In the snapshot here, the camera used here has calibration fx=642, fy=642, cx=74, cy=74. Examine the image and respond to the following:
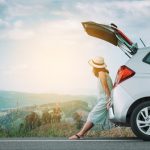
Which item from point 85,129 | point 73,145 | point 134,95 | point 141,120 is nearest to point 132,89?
point 134,95

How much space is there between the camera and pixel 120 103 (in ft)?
37.3

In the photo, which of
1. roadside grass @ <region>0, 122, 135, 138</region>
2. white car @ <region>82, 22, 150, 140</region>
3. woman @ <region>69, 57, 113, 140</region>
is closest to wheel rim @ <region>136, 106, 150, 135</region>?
white car @ <region>82, 22, 150, 140</region>

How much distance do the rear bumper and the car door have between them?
887 mm

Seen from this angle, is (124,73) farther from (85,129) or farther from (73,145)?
(85,129)

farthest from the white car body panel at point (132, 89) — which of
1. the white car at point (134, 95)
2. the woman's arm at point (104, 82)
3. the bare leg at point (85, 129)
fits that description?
the bare leg at point (85, 129)

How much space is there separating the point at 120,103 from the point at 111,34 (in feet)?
6.38

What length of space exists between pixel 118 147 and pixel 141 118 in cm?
131

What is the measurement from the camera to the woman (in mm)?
12719

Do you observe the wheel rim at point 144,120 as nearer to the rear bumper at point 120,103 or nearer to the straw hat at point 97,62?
the rear bumper at point 120,103

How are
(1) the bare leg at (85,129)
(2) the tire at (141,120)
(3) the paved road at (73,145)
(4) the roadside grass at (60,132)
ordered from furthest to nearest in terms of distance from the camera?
1. (4) the roadside grass at (60,132)
2. (1) the bare leg at (85,129)
3. (2) the tire at (141,120)
4. (3) the paved road at (73,145)

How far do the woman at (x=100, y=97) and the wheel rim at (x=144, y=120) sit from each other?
151 cm

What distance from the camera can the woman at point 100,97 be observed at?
12.7 metres

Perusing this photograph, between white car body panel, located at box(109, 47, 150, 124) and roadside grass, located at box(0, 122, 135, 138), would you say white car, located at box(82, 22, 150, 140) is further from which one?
roadside grass, located at box(0, 122, 135, 138)

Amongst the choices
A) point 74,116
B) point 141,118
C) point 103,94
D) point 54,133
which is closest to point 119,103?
point 141,118
